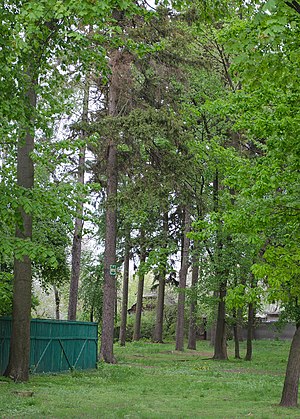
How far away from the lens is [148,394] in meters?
14.6

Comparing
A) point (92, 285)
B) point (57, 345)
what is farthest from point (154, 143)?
point (92, 285)

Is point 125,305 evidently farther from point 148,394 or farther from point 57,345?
point 148,394

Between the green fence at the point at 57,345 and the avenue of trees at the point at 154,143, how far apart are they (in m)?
0.94

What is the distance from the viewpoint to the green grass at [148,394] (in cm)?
1120

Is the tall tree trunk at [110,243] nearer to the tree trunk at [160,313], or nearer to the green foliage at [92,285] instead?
the green foliage at [92,285]

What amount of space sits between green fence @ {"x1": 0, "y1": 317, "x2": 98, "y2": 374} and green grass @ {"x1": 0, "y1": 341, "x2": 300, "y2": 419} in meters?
0.62

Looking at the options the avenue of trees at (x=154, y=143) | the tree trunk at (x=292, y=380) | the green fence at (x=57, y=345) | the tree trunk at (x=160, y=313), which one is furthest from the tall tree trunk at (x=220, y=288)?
the tree trunk at (x=292, y=380)

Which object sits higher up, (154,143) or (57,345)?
(154,143)

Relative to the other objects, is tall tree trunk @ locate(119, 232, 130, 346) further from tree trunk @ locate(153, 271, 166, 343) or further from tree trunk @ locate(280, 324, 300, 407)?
tree trunk @ locate(280, 324, 300, 407)

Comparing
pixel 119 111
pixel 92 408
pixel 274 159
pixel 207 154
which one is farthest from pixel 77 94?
pixel 92 408

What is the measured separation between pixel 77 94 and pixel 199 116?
540 centimetres

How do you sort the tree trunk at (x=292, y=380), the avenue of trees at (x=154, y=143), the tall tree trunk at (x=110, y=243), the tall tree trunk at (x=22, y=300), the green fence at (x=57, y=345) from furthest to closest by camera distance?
the tall tree trunk at (x=110, y=243)
the green fence at (x=57, y=345)
the tall tree trunk at (x=22, y=300)
the tree trunk at (x=292, y=380)
the avenue of trees at (x=154, y=143)

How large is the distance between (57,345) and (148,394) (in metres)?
5.49

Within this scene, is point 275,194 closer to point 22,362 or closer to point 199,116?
point 22,362
